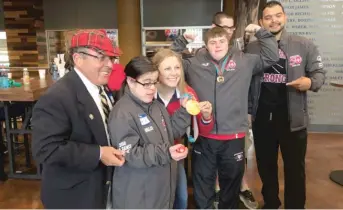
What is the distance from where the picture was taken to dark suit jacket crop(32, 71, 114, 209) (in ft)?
4.28

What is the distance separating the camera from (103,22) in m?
6.93

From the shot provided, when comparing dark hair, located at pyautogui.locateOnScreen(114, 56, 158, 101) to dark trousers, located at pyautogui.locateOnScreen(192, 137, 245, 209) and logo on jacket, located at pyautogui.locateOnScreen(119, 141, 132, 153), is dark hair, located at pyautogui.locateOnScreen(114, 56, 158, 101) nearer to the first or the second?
logo on jacket, located at pyautogui.locateOnScreen(119, 141, 132, 153)

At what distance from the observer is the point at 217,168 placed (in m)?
2.33

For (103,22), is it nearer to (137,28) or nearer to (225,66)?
(137,28)

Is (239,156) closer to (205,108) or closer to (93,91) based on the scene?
(205,108)

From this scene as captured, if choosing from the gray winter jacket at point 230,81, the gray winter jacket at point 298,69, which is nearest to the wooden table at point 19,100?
the gray winter jacket at point 230,81

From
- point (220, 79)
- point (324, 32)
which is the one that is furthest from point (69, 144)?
point (324, 32)

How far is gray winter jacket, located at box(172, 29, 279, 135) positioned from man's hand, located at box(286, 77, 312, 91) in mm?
209

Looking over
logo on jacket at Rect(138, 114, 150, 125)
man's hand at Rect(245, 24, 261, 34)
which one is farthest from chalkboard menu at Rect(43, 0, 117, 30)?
logo on jacket at Rect(138, 114, 150, 125)

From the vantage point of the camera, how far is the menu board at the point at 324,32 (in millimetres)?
4895

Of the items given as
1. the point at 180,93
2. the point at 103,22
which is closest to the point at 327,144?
the point at 180,93

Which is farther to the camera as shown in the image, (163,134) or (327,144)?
(327,144)

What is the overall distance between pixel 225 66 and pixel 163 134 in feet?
2.50

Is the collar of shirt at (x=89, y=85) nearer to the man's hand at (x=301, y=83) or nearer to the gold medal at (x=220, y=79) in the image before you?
the gold medal at (x=220, y=79)
